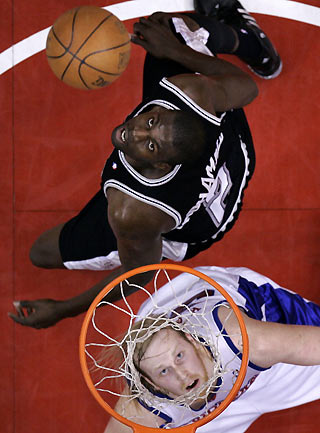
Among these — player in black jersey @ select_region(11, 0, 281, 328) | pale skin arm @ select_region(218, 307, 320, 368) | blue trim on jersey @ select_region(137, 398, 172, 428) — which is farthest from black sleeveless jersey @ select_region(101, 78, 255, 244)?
blue trim on jersey @ select_region(137, 398, 172, 428)

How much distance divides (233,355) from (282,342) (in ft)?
0.77

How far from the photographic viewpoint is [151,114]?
6.88 feet

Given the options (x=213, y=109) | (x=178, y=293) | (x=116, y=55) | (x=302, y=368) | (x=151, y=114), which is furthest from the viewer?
(x=302, y=368)

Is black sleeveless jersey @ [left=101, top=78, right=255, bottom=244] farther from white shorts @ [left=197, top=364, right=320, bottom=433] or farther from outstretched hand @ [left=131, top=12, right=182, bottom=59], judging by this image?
white shorts @ [left=197, top=364, right=320, bottom=433]

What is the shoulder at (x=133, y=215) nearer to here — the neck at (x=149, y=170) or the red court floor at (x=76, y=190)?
the neck at (x=149, y=170)

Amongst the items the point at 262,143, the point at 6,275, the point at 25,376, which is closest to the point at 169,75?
the point at 262,143

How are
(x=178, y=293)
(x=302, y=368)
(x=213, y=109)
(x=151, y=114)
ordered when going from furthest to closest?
(x=302, y=368) < (x=178, y=293) < (x=213, y=109) < (x=151, y=114)

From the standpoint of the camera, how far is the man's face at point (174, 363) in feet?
7.11

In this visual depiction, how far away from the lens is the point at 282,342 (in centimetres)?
208

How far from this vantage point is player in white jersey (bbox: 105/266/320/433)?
2.11m

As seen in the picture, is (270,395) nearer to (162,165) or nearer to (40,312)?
(40,312)

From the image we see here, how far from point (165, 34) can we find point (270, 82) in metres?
1.17

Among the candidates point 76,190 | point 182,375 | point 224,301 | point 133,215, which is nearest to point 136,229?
point 133,215

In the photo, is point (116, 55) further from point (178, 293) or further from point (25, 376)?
point (25, 376)
